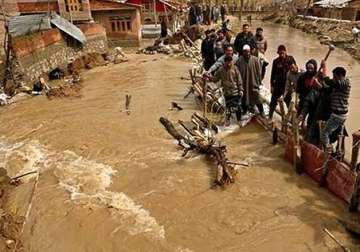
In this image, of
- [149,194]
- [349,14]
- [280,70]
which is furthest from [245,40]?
[349,14]

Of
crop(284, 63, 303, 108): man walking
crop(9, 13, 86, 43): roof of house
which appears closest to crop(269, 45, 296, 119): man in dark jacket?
crop(284, 63, 303, 108): man walking

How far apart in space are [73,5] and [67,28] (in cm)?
553

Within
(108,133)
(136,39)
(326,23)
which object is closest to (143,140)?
(108,133)

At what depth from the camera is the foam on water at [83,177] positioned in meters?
5.73

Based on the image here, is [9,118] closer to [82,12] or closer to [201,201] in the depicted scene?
[201,201]

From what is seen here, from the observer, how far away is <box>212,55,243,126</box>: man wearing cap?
799cm

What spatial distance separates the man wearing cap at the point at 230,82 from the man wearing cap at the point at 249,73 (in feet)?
0.57

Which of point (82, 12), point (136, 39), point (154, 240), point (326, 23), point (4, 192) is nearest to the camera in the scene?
point (154, 240)

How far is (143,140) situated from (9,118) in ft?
14.7

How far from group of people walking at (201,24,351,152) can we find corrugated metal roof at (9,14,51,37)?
9175mm

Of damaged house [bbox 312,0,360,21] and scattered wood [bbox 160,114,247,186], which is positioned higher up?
damaged house [bbox 312,0,360,21]

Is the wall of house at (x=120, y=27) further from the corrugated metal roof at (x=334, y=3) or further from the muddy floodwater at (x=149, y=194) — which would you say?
the corrugated metal roof at (x=334, y=3)

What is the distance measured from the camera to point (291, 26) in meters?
39.8

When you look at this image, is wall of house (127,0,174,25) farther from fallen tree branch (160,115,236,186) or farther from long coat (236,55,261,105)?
long coat (236,55,261,105)
